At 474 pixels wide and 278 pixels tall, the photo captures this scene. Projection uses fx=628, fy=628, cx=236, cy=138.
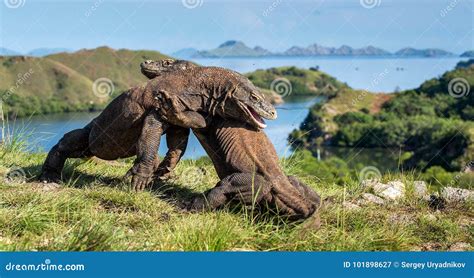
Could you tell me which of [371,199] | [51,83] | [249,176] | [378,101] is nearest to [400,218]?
[371,199]

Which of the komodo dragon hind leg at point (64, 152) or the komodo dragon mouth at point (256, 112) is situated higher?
the komodo dragon mouth at point (256, 112)

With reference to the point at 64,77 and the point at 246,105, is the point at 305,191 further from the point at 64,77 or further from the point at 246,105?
the point at 64,77

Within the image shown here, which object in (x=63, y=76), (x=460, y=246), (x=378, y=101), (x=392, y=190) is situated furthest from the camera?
(x=378, y=101)

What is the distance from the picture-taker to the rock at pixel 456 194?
9.47 meters

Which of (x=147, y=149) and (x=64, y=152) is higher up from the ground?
(x=147, y=149)

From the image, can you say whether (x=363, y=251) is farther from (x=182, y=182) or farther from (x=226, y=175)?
(x=182, y=182)

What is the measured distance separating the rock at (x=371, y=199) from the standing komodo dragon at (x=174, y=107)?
98.9 inches

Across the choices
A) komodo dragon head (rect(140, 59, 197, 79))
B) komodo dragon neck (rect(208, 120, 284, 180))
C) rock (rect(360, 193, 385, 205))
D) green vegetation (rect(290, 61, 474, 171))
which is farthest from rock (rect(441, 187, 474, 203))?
green vegetation (rect(290, 61, 474, 171))

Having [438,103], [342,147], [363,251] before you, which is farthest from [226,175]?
[438,103]

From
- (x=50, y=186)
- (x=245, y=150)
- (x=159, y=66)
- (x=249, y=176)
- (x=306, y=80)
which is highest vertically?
(x=306, y=80)

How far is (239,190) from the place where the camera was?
7.54 m

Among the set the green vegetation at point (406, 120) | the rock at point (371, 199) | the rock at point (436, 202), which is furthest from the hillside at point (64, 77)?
the green vegetation at point (406, 120)

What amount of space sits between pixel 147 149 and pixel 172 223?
46.8 inches

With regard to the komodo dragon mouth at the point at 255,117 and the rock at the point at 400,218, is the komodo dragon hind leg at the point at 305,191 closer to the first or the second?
the komodo dragon mouth at the point at 255,117
